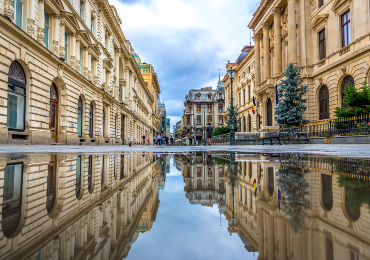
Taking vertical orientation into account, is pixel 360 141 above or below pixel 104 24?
below

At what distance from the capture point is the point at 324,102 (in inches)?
983

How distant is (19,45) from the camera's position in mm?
11484

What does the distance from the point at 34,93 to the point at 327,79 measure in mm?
23360

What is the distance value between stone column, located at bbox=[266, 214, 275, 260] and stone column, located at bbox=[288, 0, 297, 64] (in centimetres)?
2973

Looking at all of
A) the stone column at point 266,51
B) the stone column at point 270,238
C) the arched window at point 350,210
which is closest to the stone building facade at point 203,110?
the stone column at point 266,51

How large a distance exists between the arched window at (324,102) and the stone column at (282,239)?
26589 mm

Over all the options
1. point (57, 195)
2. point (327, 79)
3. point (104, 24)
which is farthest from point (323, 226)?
point (104, 24)

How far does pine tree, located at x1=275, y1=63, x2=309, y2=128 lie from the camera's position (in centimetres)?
2522

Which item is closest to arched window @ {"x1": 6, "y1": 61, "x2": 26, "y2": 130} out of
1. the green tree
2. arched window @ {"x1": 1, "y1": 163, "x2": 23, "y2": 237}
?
arched window @ {"x1": 1, "y1": 163, "x2": 23, "y2": 237}

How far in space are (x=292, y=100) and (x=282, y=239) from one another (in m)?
27.1

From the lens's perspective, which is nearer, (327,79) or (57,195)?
(57,195)

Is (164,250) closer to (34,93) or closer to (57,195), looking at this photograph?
(57,195)

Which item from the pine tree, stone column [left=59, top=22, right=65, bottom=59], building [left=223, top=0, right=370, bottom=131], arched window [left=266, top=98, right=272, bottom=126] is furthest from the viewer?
arched window [left=266, top=98, right=272, bottom=126]

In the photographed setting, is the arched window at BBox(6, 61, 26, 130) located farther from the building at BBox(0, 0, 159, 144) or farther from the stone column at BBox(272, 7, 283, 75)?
the stone column at BBox(272, 7, 283, 75)
